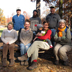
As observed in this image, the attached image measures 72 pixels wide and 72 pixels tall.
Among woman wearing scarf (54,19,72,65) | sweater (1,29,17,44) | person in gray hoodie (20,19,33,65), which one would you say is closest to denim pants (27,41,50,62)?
person in gray hoodie (20,19,33,65)

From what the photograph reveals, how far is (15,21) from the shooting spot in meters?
4.48

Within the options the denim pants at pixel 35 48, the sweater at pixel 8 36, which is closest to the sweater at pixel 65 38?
the denim pants at pixel 35 48

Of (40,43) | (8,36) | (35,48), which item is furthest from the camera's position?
(8,36)

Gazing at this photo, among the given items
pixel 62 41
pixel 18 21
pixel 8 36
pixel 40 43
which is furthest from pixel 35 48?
pixel 18 21

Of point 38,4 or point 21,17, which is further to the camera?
point 38,4

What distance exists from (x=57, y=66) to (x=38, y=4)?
448 centimetres

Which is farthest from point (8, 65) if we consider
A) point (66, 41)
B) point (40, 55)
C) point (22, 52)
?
point (66, 41)

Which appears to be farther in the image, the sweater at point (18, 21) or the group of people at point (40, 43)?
the sweater at point (18, 21)

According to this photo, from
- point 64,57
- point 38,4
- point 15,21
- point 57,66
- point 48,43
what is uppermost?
point 38,4

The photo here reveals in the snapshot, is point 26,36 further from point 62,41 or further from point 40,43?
point 62,41

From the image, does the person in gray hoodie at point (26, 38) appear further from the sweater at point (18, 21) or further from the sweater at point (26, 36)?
the sweater at point (18, 21)

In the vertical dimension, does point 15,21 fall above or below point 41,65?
above

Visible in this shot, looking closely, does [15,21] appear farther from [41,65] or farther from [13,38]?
[41,65]

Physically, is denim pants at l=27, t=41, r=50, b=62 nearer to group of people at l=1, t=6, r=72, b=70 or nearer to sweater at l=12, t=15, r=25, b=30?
group of people at l=1, t=6, r=72, b=70
